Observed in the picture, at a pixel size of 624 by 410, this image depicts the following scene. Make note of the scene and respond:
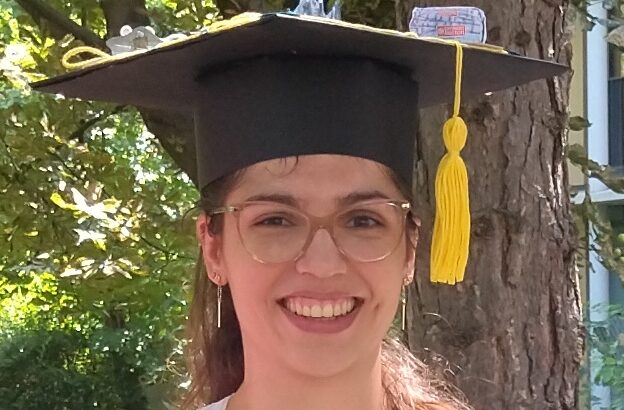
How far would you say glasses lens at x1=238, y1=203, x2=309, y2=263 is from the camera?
1.52m

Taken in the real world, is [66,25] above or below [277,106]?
above

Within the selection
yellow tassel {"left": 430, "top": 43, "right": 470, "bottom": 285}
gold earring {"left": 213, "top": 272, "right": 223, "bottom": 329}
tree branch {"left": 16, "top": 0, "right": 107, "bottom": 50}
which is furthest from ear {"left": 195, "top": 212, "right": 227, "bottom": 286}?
tree branch {"left": 16, "top": 0, "right": 107, "bottom": 50}

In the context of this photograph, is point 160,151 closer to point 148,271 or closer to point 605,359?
point 148,271

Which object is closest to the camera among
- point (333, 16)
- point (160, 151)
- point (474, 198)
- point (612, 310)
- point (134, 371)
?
point (333, 16)

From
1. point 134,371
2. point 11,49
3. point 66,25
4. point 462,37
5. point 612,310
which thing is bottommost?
point 134,371

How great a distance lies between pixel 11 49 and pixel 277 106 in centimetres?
163

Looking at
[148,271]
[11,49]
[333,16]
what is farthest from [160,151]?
[333,16]

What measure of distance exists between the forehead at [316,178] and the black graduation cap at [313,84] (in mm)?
14

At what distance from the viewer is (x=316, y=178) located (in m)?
1.54

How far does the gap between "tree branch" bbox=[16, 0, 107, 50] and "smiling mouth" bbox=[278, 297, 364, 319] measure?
2.29 meters

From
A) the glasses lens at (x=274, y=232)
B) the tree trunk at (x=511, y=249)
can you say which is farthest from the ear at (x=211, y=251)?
the tree trunk at (x=511, y=249)

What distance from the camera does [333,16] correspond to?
1815 mm

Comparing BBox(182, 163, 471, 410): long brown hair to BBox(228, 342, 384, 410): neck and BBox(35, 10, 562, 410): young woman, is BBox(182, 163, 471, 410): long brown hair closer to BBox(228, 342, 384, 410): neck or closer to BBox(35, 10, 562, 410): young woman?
BBox(35, 10, 562, 410): young woman

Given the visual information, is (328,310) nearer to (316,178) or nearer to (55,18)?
(316,178)
